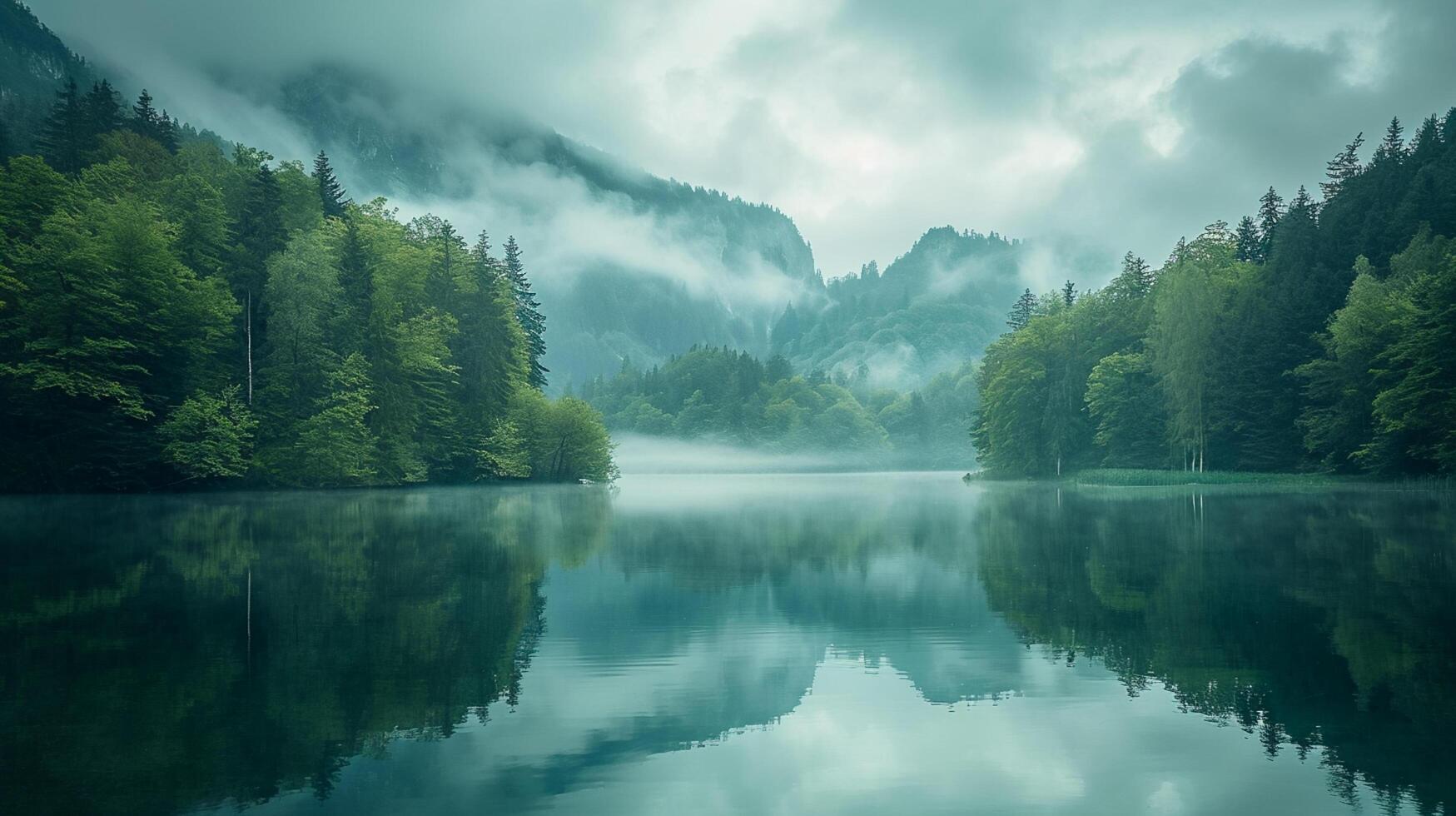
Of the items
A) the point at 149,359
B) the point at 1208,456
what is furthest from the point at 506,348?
the point at 1208,456

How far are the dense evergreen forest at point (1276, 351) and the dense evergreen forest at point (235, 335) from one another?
4770 cm

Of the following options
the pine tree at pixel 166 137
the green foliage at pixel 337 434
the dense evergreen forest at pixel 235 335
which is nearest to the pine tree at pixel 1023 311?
the dense evergreen forest at pixel 235 335

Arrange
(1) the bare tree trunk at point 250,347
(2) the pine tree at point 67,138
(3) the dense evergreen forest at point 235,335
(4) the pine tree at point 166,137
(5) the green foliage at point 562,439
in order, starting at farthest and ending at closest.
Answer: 1. (4) the pine tree at point 166,137
2. (5) the green foliage at point 562,439
3. (2) the pine tree at point 67,138
4. (1) the bare tree trunk at point 250,347
5. (3) the dense evergreen forest at point 235,335

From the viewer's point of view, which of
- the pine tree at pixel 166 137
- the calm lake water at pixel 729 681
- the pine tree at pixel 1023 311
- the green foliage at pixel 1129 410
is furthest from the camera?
the pine tree at pixel 1023 311

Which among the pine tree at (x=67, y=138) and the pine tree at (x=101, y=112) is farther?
the pine tree at (x=101, y=112)

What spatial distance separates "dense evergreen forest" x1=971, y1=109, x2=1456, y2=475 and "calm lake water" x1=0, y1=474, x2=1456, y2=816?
145 ft

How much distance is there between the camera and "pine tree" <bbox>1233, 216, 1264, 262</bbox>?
10850cm

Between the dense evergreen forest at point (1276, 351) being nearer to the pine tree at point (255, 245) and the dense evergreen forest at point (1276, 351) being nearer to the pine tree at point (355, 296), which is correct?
the pine tree at point (355, 296)

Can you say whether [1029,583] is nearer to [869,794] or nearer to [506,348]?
[869,794]

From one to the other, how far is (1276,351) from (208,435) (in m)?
78.7

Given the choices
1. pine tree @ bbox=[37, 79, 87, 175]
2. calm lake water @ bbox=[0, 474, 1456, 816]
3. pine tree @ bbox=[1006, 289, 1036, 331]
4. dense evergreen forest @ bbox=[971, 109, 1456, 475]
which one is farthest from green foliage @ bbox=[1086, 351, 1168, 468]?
pine tree @ bbox=[37, 79, 87, 175]

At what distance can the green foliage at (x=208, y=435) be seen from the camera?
2183 inches

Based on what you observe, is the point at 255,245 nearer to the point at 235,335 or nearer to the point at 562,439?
the point at 235,335

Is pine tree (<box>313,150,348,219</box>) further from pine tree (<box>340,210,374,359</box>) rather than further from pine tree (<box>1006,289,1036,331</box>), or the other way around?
pine tree (<box>1006,289,1036,331</box>)
